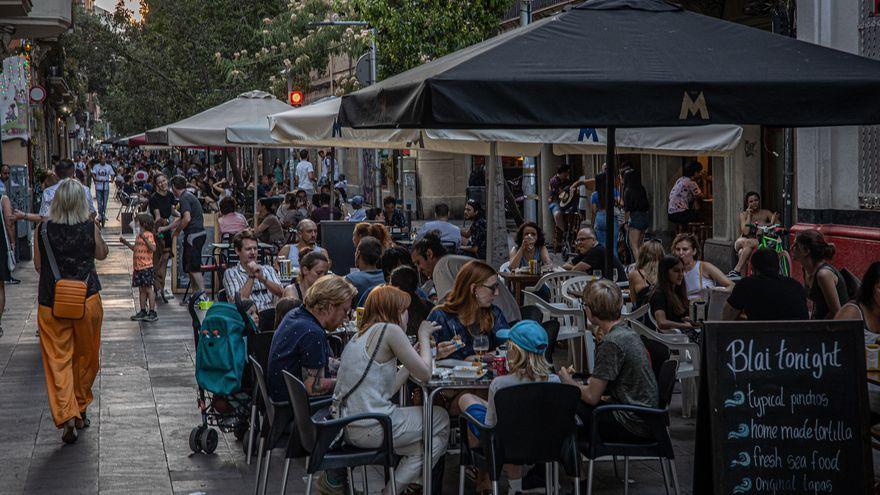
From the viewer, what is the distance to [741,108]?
630 centimetres

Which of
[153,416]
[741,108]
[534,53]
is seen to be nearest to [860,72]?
[741,108]

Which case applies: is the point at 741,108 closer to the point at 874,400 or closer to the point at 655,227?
the point at 874,400

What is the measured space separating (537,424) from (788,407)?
4.34ft

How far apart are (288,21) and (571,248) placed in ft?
37.2

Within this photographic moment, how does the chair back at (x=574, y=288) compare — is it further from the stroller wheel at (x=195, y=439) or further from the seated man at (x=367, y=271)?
the stroller wheel at (x=195, y=439)

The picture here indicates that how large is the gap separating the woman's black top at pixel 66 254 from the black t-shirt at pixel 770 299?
4.97m

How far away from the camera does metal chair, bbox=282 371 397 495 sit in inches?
250

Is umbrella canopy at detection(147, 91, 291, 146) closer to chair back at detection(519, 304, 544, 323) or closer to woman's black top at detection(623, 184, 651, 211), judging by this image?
woman's black top at detection(623, 184, 651, 211)

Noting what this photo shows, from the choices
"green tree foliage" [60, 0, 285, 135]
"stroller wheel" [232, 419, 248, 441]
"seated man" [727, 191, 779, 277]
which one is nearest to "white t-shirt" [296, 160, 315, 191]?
"green tree foliage" [60, 0, 285, 135]

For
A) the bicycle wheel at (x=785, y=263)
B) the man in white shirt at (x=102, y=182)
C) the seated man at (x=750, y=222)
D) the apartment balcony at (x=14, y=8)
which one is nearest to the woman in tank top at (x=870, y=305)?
the bicycle wheel at (x=785, y=263)

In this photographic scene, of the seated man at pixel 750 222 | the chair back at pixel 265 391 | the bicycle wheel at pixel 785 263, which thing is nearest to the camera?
the chair back at pixel 265 391

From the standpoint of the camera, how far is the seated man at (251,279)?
1052 centimetres

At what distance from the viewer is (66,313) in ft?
30.2

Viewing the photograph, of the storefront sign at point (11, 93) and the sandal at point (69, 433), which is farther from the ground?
the storefront sign at point (11, 93)
